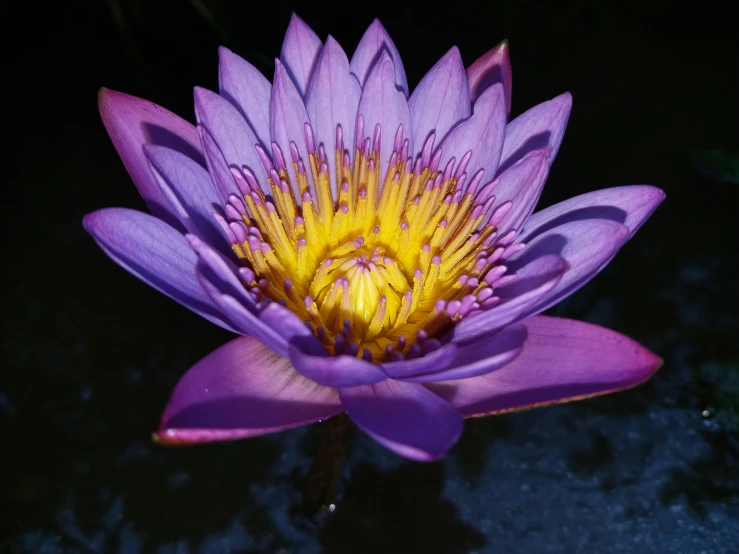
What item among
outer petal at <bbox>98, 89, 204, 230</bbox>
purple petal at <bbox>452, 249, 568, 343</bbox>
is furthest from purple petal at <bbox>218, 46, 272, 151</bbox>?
purple petal at <bbox>452, 249, 568, 343</bbox>

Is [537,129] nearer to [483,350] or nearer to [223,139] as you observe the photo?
[483,350]

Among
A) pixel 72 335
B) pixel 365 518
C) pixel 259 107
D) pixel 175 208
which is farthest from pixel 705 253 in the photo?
pixel 72 335

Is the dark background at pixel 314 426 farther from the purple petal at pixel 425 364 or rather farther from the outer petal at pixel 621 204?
the purple petal at pixel 425 364

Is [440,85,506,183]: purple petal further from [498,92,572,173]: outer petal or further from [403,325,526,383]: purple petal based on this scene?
[403,325,526,383]: purple petal

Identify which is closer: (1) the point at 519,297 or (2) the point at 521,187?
(1) the point at 519,297

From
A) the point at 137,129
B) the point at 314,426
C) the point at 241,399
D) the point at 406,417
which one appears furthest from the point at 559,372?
the point at 137,129

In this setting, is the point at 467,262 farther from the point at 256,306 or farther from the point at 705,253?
the point at 705,253

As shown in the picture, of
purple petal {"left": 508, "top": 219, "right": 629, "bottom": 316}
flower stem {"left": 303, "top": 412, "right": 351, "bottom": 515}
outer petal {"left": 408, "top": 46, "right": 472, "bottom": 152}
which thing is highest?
outer petal {"left": 408, "top": 46, "right": 472, "bottom": 152}
